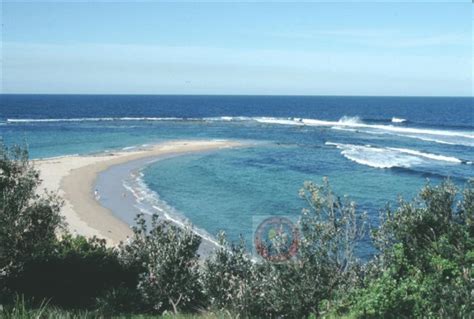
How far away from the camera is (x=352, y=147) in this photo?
75125 millimetres

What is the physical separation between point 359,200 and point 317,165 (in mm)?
18360

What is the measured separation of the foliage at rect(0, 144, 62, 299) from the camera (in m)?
16.5

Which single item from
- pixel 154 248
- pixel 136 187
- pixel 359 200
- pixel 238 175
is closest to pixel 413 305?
pixel 154 248

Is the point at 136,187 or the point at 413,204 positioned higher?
the point at 413,204

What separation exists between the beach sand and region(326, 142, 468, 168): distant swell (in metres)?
18.3

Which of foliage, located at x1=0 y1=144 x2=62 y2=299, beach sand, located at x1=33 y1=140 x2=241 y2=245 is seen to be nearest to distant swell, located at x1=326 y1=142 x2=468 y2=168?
beach sand, located at x1=33 y1=140 x2=241 y2=245

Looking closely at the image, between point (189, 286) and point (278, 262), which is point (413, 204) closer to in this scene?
point (278, 262)

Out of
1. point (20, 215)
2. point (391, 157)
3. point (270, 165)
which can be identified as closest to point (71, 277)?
point (20, 215)

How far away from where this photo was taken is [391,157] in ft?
206

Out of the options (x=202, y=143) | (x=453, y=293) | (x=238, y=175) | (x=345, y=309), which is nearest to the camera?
(x=453, y=293)

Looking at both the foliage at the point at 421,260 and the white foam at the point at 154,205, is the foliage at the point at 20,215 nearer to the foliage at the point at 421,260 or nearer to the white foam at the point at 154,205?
the foliage at the point at 421,260

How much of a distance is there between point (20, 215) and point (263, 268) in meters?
7.91

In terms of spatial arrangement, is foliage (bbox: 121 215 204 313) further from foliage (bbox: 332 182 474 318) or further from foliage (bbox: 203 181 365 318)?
foliage (bbox: 332 182 474 318)

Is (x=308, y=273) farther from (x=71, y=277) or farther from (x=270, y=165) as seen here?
(x=270, y=165)
